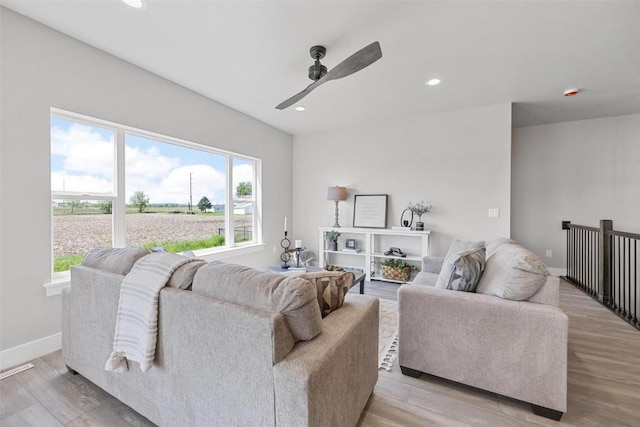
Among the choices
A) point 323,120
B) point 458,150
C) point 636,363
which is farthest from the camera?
point 323,120

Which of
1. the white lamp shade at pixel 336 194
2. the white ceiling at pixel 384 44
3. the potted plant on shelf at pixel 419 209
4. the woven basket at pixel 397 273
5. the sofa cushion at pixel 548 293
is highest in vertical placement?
the white ceiling at pixel 384 44

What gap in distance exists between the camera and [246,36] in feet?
7.26

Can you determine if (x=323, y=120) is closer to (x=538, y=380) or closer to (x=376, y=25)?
(x=376, y=25)

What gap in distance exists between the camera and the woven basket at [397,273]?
4.03 metres

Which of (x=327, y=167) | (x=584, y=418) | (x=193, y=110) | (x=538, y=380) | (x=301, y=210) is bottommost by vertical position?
(x=584, y=418)

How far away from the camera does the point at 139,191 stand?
301cm

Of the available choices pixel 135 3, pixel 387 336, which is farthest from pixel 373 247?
pixel 135 3

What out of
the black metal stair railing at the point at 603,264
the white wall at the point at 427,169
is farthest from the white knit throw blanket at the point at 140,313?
the black metal stair railing at the point at 603,264

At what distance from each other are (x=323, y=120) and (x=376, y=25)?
231 centimetres

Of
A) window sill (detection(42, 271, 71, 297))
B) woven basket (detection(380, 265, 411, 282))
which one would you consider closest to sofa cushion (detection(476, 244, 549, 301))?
woven basket (detection(380, 265, 411, 282))

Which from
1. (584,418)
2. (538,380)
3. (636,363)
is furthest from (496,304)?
(636,363)

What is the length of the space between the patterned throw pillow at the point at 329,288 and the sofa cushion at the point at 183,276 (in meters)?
0.55

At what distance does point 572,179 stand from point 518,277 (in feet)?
14.0

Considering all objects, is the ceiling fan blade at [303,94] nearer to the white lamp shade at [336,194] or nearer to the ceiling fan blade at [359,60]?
the ceiling fan blade at [359,60]
